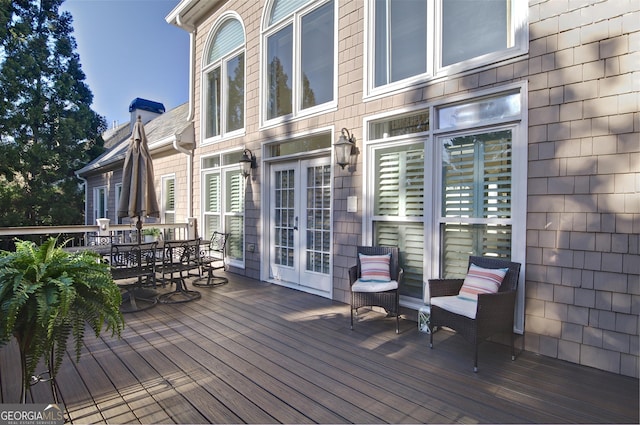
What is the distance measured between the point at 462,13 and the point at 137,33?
11.0m

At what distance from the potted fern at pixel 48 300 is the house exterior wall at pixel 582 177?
3.32m

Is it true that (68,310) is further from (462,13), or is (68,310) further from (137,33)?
(137,33)

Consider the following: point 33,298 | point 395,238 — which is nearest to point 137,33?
point 395,238

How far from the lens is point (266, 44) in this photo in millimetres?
5871

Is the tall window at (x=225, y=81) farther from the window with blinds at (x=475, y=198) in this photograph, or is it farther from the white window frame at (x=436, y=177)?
the window with blinds at (x=475, y=198)

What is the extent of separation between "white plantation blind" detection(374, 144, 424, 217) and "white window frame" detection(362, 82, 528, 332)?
0.08 metres

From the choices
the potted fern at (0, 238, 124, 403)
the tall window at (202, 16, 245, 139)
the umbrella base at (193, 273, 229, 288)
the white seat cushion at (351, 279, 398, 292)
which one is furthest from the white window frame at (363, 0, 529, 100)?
the umbrella base at (193, 273, 229, 288)

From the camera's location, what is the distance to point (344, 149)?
4.36 m

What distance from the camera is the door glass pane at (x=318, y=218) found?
16.3 feet

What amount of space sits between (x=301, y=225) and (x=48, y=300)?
386 cm

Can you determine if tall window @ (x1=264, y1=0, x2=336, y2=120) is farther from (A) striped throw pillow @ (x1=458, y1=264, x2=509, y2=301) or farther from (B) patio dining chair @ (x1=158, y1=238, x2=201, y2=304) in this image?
(A) striped throw pillow @ (x1=458, y1=264, x2=509, y2=301)

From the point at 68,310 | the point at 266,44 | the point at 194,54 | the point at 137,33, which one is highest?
the point at 137,33

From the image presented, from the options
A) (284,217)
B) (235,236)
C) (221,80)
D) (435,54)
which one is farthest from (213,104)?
(435,54)

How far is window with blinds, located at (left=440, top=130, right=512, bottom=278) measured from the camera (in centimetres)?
326
